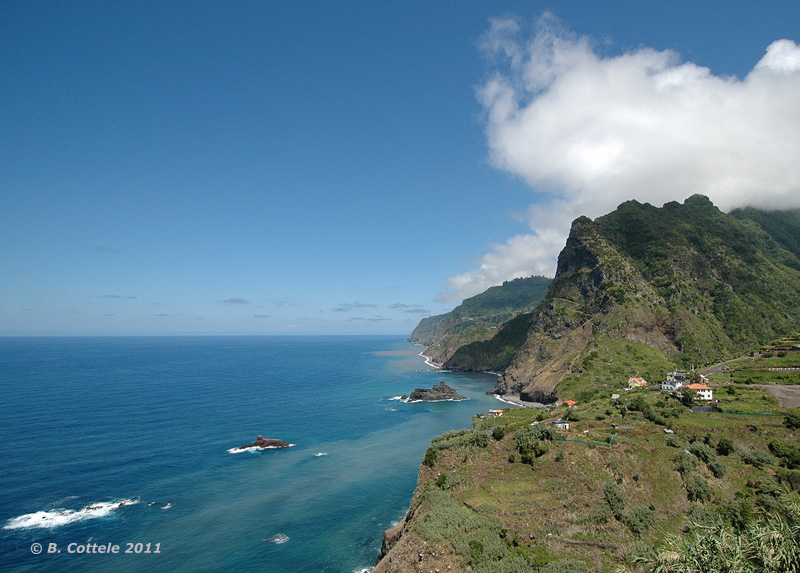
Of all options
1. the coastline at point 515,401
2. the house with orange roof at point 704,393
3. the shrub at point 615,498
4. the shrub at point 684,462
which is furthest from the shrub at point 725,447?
the coastline at point 515,401

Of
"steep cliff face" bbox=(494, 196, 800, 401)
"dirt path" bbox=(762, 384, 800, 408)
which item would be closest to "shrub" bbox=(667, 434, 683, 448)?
"dirt path" bbox=(762, 384, 800, 408)

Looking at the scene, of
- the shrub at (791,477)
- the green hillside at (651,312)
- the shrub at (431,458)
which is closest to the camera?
the shrub at (791,477)

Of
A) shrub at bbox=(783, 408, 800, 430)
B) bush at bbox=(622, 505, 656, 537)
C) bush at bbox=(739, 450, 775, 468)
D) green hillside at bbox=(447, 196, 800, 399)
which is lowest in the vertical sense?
bush at bbox=(622, 505, 656, 537)

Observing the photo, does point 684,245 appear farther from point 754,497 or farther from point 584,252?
point 754,497

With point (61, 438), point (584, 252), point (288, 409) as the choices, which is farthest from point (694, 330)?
point (61, 438)

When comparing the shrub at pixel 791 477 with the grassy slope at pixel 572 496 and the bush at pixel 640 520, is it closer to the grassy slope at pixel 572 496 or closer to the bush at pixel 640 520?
the grassy slope at pixel 572 496

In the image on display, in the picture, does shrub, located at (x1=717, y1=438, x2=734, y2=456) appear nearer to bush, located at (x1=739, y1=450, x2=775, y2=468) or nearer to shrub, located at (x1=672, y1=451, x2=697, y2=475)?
bush, located at (x1=739, y1=450, x2=775, y2=468)

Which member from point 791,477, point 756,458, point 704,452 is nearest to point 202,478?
point 704,452
